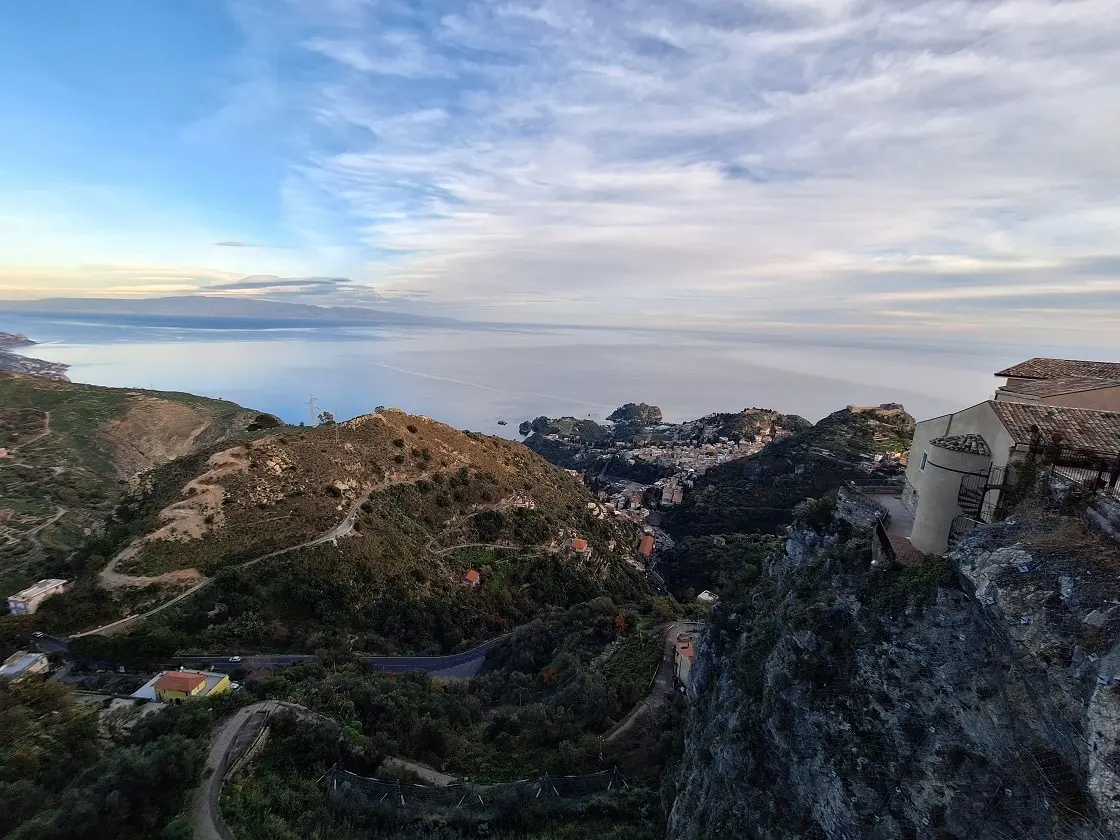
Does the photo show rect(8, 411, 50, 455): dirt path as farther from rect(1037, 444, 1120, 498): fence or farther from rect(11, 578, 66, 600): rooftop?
rect(1037, 444, 1120, 498): fence

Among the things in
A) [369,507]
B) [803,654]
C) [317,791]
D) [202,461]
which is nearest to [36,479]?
[202,461]

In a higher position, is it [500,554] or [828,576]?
[828,576]

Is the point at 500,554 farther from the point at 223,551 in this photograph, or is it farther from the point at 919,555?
the point at 919,555

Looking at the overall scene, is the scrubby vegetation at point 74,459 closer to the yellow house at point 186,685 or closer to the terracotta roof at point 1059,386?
the yellow house at point 186,685

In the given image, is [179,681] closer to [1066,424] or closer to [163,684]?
[163,684]

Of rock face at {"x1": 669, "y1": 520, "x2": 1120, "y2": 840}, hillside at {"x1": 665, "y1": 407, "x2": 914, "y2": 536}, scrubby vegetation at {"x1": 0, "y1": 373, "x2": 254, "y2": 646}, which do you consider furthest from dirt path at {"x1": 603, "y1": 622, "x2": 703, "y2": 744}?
hillside at {"x1": 665, "y1": 407, "x2": 914, "y2": 536}
